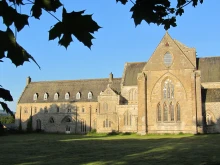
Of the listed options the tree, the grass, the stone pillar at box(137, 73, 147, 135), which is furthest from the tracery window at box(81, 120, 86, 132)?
the tree

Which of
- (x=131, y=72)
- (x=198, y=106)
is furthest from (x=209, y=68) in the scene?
(x=131, y=72)

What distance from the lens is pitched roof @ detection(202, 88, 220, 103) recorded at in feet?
158

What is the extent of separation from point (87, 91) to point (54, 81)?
9.86 metres

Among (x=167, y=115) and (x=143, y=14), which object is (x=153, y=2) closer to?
(x=143, y=14)

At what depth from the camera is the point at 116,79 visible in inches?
2559

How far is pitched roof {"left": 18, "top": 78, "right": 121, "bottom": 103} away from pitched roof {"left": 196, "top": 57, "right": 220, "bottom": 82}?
1672 centimetres

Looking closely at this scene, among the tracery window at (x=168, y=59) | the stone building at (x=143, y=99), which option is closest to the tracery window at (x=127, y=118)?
the stone building at (x=143, y=99)

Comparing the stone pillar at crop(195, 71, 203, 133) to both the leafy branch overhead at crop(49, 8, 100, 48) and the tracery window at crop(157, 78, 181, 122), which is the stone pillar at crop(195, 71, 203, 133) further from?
the leafy branch overhead at crop(49, 8, 100, 48)

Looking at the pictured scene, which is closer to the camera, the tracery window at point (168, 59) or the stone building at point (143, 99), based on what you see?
the stone building at point (143, 99)

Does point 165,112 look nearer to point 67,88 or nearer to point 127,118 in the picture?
point 127,118

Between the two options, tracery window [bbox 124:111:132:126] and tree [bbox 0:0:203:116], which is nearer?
tree [bbox 0:0:203:116]

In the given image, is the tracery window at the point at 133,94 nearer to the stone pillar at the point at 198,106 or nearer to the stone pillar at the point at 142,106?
the stone pillar at the point at 142,106

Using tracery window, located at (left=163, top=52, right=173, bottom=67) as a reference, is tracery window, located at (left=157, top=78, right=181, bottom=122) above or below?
below

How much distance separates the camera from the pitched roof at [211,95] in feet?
158
